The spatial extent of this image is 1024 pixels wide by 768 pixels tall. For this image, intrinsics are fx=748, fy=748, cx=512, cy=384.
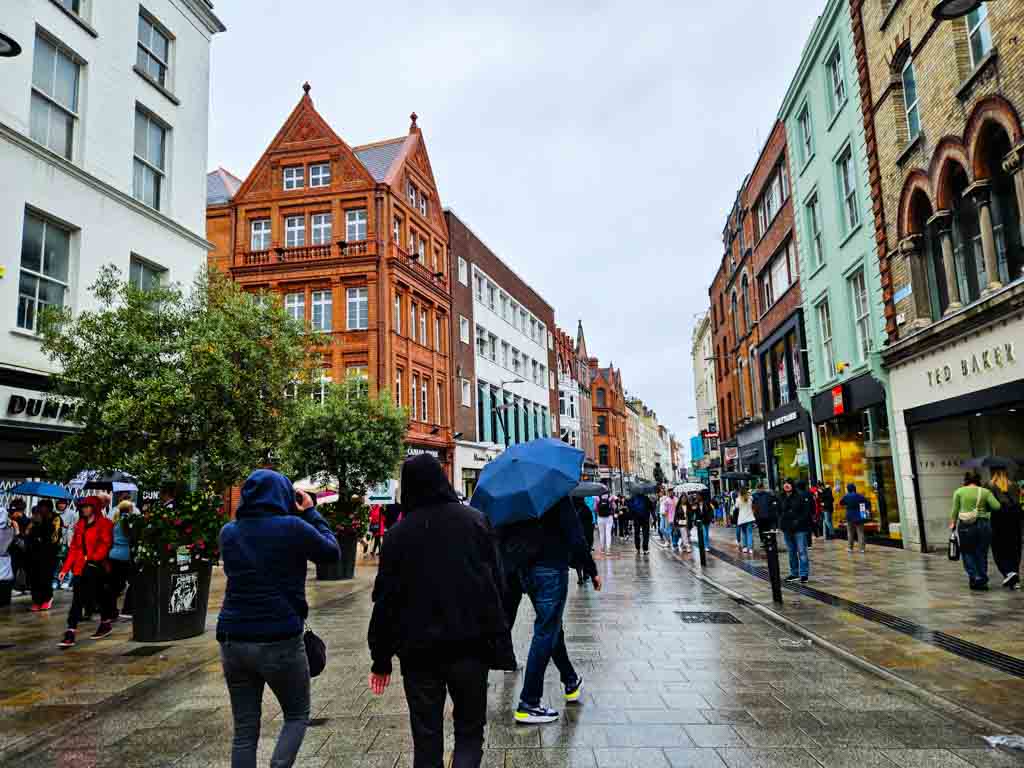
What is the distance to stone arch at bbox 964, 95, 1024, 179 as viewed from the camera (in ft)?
40.8

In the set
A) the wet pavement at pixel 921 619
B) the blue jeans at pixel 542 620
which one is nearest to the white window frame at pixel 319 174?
the wet pavement at pixel 921 619

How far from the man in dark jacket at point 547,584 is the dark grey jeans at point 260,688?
198 cm

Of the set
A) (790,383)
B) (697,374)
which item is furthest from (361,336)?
(697,374)

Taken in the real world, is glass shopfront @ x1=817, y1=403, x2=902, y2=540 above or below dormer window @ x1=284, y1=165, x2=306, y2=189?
below

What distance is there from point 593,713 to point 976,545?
26.0 ft

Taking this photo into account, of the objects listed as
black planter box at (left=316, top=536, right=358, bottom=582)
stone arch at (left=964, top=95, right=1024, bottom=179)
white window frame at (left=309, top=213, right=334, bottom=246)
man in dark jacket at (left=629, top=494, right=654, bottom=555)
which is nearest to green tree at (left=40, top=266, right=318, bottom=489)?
black planter box at (left=316, top=536, right=358, bottom=582)

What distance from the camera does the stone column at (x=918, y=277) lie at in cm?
1633

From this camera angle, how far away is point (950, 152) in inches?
569

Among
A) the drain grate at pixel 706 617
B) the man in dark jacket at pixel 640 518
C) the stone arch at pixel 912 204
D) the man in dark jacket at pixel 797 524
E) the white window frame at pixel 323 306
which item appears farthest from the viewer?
the white window frame at pixel 323 306

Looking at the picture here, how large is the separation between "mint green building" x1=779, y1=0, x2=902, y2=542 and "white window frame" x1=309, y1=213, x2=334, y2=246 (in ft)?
64.8

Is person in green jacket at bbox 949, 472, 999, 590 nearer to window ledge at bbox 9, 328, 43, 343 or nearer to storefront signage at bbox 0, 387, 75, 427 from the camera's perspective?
storefront signage at bbox 0, 387, 75, 427


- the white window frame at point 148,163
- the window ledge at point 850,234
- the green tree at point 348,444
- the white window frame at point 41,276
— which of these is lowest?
the green tree at point 348,444

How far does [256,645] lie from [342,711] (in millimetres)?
2454

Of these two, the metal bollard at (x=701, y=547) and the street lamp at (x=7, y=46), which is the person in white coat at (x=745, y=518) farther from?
the street lamp at (x=7, y=46)
